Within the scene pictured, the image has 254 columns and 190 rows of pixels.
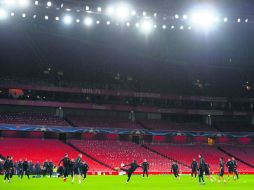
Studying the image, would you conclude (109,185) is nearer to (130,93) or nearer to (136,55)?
(130,93)

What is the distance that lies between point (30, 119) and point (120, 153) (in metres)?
14.8

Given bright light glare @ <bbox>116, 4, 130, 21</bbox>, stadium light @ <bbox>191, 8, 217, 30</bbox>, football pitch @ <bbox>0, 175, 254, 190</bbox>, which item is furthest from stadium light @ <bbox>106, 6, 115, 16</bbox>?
football pitch @ <bbox>0, 175, 254, 190</bbox>

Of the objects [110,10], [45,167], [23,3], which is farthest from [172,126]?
[23,3]

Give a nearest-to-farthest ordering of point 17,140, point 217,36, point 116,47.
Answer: point 17,140
point 217,36
point 116,47

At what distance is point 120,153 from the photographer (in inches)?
2280

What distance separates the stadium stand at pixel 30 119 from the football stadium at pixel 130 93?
173 mm

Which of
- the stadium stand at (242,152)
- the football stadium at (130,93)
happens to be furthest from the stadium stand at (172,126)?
the stadium stand at (242,152)

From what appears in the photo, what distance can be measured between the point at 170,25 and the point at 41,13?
1404cm

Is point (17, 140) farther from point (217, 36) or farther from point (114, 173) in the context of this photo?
point (217, 36)

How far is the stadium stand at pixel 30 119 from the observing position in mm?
59750

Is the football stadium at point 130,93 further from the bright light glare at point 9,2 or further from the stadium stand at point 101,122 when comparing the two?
the bright light glare at point 9,2

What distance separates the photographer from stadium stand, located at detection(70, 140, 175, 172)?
5478 cm

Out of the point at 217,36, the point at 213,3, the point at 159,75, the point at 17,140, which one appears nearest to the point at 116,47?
the point at 159,75

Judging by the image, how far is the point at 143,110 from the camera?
72500 millimetres
